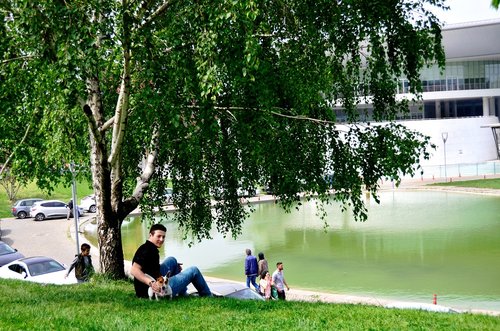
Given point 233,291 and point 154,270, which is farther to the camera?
point 233,291

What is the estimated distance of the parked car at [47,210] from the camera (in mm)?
43781

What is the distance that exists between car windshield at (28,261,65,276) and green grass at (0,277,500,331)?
8.62 meters

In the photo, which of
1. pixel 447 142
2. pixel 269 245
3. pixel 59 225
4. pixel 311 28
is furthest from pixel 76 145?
pixel 447 142

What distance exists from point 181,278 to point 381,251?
1891 centimetres

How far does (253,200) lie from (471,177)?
25.6 m

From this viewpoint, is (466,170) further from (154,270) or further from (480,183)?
(154,270)

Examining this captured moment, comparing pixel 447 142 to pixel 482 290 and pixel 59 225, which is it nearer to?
pixel 59 225

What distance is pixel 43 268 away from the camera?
64.4 ft

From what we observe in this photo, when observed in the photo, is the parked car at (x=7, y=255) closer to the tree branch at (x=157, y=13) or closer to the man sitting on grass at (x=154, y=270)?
the tree branch at (x=157, y=13)

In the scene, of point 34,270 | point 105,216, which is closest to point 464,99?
point 34,270

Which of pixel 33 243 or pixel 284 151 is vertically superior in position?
pixel 284 151

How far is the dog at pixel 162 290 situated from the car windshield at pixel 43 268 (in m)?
10.4

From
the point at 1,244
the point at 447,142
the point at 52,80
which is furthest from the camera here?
the point at 447,142

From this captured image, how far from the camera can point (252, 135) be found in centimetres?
1362
